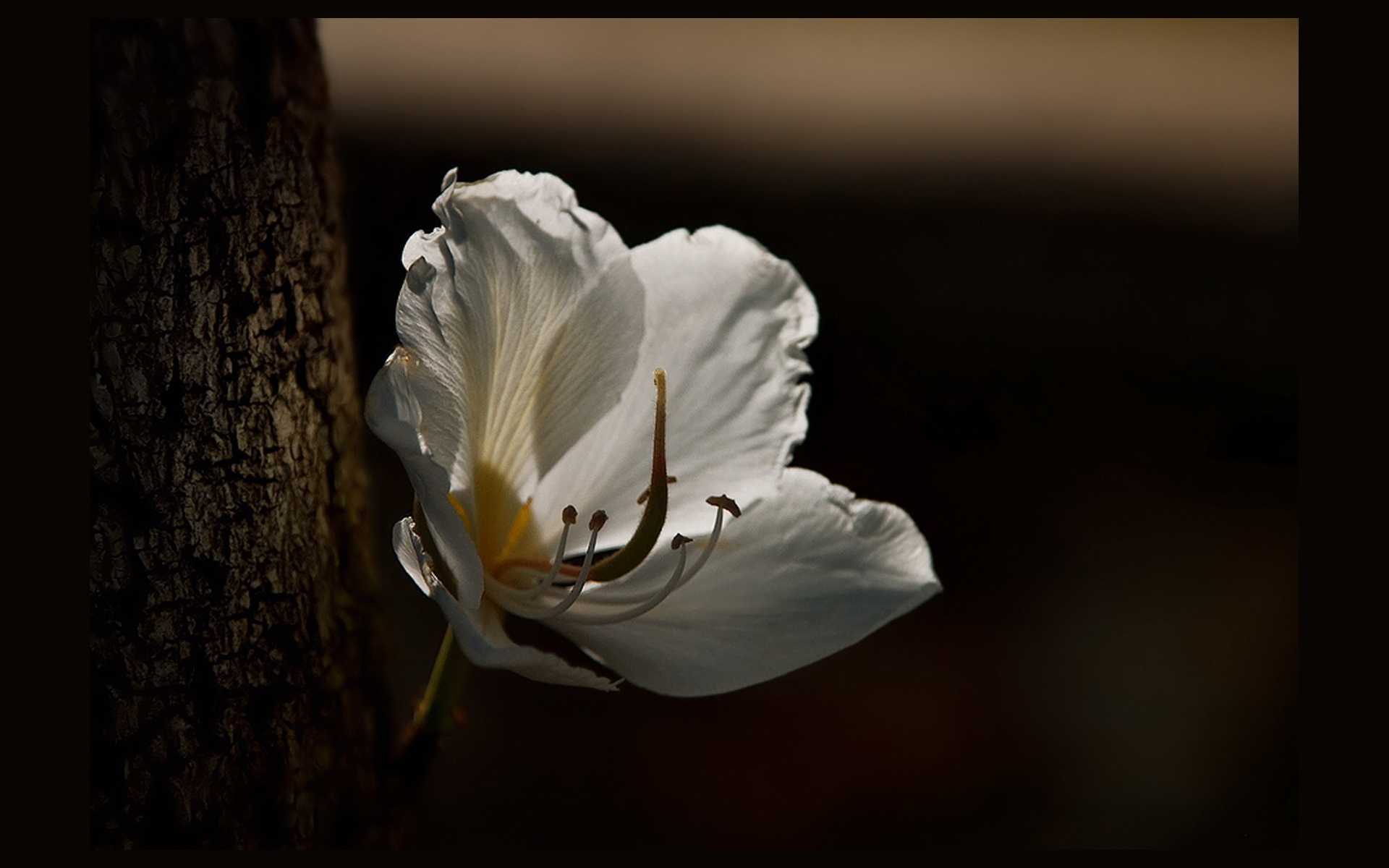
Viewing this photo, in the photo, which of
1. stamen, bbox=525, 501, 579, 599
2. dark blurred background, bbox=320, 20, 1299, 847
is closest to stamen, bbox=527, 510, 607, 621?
stamen, bbox=525, 501, 579, 599

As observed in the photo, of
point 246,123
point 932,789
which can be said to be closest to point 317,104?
point 246,123

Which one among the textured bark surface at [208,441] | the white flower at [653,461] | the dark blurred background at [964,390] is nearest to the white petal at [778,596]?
the white flower at [653,461]

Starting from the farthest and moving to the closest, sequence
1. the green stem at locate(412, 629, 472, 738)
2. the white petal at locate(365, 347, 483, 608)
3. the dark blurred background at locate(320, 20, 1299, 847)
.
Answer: the dark blurred background at locate(320, 20, 1299, 847)
the green stem at locate(412, 629, 472, 738)
the white petal at locate(365, 347, 483, 608)

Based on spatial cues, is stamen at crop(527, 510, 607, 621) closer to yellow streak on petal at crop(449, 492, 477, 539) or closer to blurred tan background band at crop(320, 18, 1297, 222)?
yellow streak on petal at crop(449, 492, 477, 539)

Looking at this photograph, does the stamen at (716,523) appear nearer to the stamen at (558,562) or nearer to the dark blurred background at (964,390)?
the stamen at (558,562)

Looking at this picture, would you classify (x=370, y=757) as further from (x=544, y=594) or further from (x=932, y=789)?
(x=932, y=789)

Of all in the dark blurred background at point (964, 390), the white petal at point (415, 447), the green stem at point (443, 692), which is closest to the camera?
the white petal at point (415, 447)

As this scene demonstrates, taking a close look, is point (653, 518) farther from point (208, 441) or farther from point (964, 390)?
point (964, 390)
